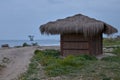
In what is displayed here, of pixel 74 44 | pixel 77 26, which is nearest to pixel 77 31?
pixel 77 26

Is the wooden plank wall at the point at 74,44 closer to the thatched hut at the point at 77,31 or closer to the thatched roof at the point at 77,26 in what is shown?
the thatched hut at the point at 77,31

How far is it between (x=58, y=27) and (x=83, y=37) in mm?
1798

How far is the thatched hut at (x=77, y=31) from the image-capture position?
77.0 feet

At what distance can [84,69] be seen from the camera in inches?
643

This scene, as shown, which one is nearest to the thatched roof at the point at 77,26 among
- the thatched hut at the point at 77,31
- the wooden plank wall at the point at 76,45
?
the thatched hut at the point at 77,31

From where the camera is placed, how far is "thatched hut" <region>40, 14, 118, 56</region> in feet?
77.0

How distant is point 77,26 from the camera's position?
23.4 m

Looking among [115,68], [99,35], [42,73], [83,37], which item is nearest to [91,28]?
[83,37]

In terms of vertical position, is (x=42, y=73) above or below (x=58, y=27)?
below

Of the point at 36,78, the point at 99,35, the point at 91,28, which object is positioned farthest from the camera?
the point at 99,35

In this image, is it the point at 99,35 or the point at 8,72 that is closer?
the point at 8,72

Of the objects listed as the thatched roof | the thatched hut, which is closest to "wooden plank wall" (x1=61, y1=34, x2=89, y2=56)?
the thatched hut

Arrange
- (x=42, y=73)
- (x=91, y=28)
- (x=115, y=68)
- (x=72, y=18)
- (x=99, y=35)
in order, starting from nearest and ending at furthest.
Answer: (x=42, y=73)
(x=115, y=68)
(x=91, y=28)
(x=72, y=18)
(x=99, y=35)

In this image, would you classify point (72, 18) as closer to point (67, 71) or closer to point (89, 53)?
point (89, 53)
